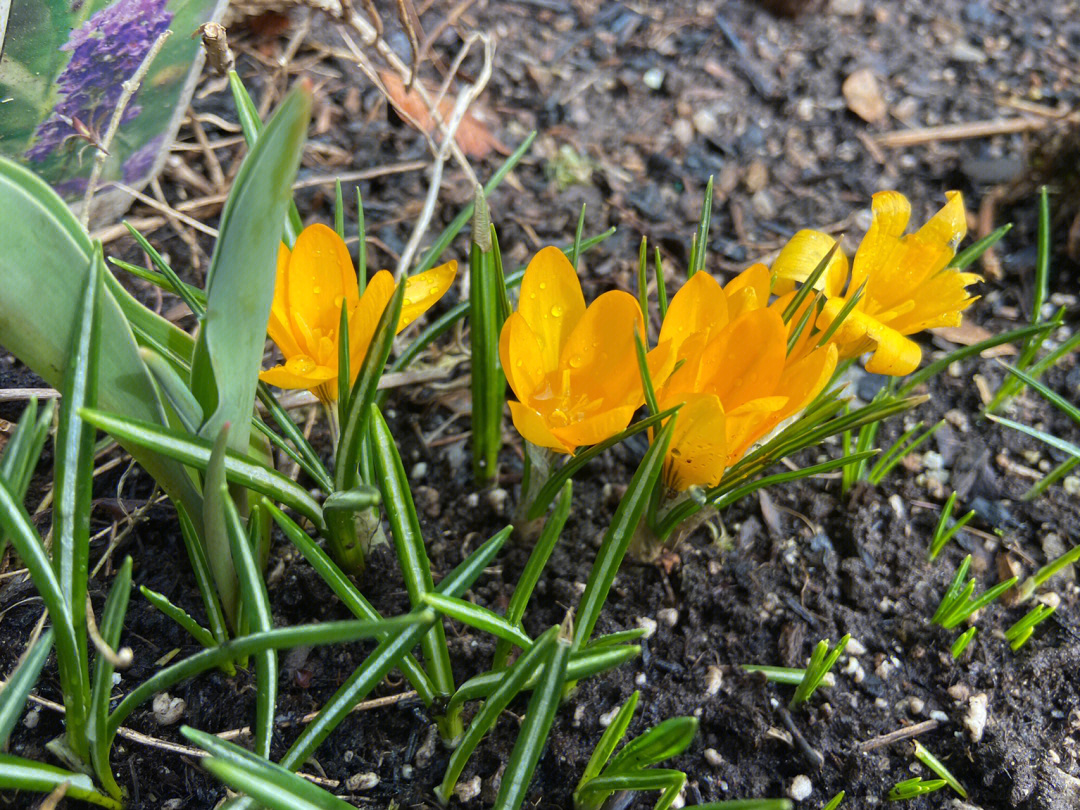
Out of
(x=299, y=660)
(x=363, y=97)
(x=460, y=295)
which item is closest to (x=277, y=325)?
(x=299, y=660)

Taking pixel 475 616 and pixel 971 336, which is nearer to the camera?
pixel 475 616

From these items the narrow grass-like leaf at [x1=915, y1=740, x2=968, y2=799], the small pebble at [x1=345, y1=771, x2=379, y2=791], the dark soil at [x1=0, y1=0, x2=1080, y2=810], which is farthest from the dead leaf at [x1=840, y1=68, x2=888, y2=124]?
the small pebble at [x1=345, y1=771, x2=379, y2=791]

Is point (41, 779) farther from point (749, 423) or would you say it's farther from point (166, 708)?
point (749, 423)

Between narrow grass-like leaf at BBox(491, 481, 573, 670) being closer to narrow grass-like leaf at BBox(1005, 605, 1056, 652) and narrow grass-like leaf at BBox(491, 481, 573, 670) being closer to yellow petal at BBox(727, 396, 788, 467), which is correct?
yellow petal at BBox(727, 396, 788, 467)

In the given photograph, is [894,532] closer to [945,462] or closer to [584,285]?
[945,462]

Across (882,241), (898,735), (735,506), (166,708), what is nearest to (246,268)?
(166,708)

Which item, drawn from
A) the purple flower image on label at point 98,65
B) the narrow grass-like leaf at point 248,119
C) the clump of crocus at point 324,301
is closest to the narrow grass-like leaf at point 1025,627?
the clump of crocus at point 324,301
